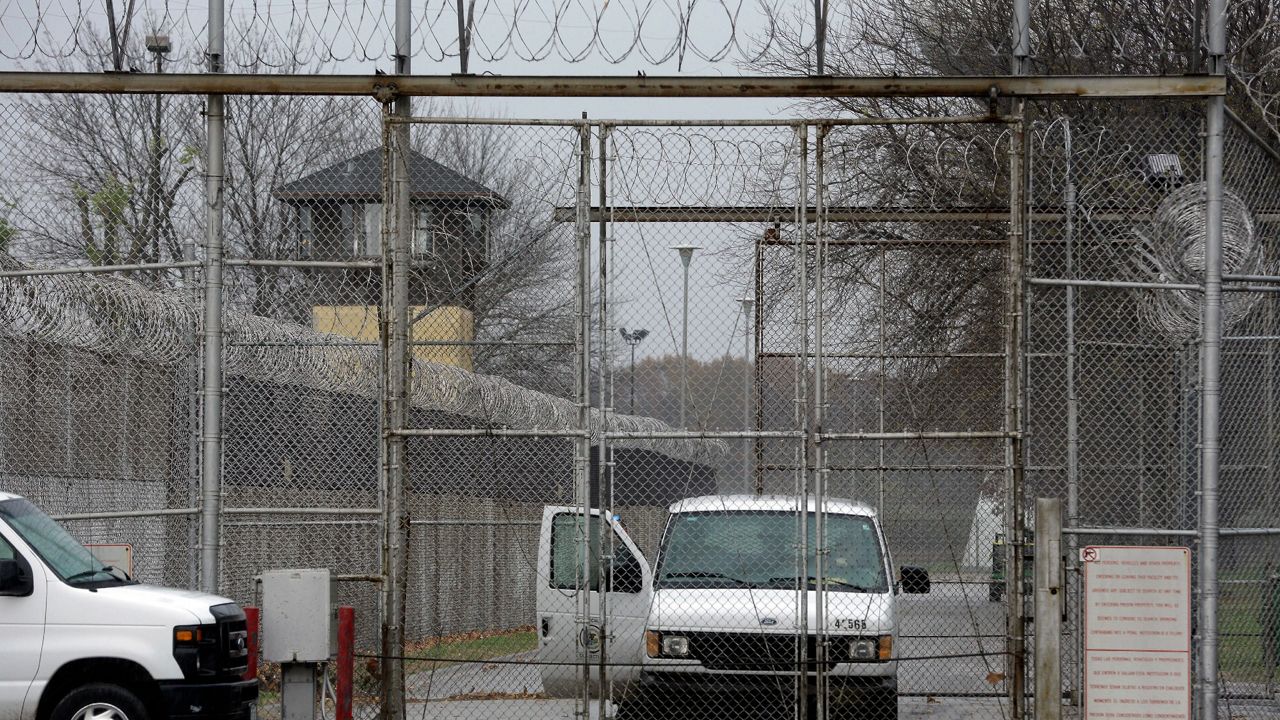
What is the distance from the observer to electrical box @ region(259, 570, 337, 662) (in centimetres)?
984

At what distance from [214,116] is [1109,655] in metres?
7.02

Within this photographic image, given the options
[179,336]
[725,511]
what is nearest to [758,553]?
[725,511]

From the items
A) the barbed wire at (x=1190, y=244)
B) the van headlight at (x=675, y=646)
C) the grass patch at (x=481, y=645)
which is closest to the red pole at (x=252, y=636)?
the van headlight at (x=675, y=646)

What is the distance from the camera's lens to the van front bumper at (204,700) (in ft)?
30.2

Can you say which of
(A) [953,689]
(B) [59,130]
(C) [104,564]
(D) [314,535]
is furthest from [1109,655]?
(B) [59,130]

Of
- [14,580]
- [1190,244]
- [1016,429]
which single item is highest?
[1190,244]

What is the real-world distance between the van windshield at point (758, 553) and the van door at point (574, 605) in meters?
0.33

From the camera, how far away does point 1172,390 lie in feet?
38.7

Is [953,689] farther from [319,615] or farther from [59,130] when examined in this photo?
[59,130]

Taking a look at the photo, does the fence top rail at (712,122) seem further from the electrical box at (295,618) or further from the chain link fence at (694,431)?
the electrical box at (295,618)

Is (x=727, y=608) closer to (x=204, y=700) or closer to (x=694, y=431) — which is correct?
(x=694, y=431)

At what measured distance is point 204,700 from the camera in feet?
30.5

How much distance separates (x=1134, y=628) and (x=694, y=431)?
124 inches

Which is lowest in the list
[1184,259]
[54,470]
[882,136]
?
[54,470]
